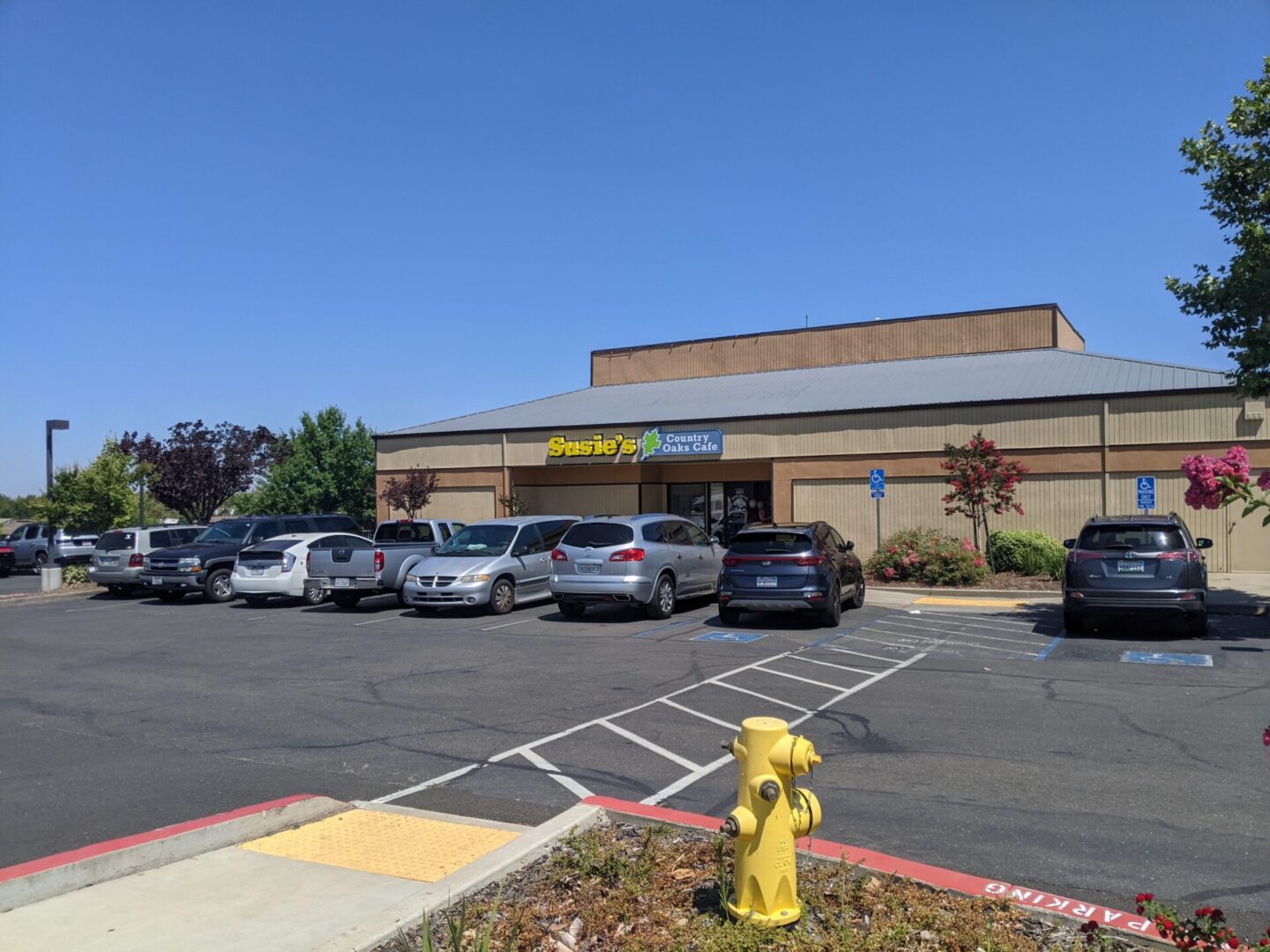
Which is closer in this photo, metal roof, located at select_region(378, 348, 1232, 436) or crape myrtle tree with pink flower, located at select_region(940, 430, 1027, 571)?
crape myrtle tree with pink flower, located at select_region(940, 430, 1027, 571)

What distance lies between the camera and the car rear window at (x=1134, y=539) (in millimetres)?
13422

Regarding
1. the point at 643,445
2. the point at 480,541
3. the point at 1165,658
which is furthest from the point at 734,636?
the point at 643,445

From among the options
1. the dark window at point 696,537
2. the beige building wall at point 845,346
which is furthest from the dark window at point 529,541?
the beige building wall at point 845,346

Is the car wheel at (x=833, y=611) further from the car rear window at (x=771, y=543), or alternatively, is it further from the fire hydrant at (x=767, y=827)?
the fire hydrant at (x=767, y=827)

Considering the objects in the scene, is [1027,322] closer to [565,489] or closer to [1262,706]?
[565,489]

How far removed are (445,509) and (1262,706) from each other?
29.6 metres

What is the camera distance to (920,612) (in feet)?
56.4

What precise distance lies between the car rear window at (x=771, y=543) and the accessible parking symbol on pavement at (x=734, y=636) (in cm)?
128

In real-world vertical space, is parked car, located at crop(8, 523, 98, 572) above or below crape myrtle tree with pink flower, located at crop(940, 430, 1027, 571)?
below

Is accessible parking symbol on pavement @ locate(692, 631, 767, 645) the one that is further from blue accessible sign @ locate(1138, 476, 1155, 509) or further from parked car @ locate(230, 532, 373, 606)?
blue accessible sign @ locate(1138, 476, 1155, 509)

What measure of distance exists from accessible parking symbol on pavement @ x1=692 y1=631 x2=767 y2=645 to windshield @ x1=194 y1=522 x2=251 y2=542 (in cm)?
1283

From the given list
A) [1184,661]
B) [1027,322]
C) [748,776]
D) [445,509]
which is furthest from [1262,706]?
[445,509]

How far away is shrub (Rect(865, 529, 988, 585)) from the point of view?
21.2 m

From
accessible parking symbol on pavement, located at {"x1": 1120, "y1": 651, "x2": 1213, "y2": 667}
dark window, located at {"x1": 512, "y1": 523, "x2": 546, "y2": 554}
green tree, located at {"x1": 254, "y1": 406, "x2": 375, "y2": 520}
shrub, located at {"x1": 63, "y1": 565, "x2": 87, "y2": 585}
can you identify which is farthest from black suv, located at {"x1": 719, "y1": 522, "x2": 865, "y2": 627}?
green tree, located at {"x1": 254, "y1": 406, "x2": 375, "y2": 520}
